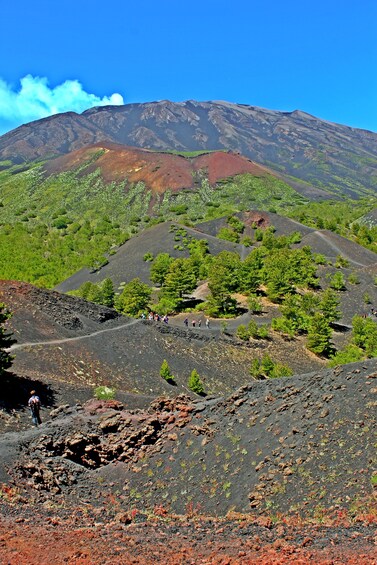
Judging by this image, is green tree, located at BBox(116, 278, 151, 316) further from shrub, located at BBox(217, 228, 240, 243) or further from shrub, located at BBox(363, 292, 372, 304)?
shrub, located at BBox(217, 228, 240, 243)

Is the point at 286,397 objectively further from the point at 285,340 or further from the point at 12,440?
the point at 285,340

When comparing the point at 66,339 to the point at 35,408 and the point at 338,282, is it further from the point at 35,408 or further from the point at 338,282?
the point at 338,282

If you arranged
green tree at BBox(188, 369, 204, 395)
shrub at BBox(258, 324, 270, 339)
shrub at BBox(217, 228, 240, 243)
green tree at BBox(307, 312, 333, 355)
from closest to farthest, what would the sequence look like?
green tree at BBox(188, 369, 204, 395) < green tree at BBox(307, 312, 333, 355) < shrub at BBox(258, 324, 270, 339) < shrub at BBox(217, 228, 240, 243)

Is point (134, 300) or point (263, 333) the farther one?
point (134, 300)

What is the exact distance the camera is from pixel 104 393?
80.0 feet

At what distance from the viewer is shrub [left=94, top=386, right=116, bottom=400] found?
2417cm

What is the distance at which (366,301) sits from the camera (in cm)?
5241

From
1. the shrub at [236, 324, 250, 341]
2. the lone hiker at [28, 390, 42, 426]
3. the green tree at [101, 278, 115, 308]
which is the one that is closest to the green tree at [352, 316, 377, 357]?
the shrub at [236, 324, 250, 341]

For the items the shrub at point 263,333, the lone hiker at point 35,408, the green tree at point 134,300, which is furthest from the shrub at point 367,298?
the lone hiker at point 35,408

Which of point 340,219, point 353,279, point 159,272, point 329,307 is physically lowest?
point 329,307

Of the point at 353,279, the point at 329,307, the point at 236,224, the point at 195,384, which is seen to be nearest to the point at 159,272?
the point at 329,307

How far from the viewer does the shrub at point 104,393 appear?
24.2 meters

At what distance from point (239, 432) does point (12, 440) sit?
674 cm

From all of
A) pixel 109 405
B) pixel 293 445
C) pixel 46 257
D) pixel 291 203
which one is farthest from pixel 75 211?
pixel 293 445
